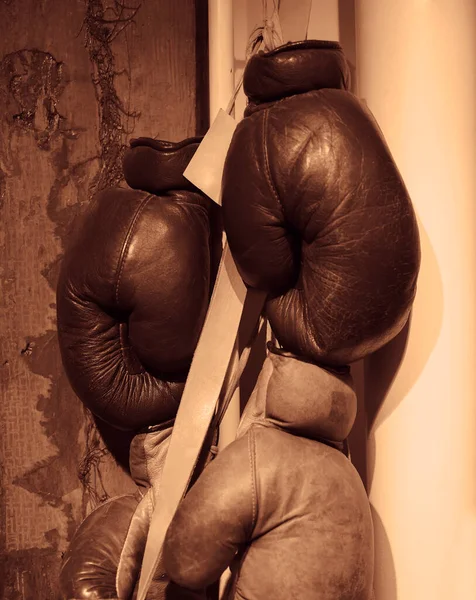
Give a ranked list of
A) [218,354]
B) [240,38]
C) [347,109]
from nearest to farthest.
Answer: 1. [347,109]
2. [218,354]
3. [240,38]

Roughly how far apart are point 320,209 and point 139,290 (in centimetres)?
28

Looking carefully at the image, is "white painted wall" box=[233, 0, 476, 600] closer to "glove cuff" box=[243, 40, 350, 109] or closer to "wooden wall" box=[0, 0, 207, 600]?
"glove cuff" box=[243, 40, 350, 109]

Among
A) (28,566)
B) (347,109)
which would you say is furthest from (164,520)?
(347,109)

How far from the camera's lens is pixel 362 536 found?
815 mm

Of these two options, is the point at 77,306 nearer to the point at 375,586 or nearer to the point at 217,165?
the point at 217,165

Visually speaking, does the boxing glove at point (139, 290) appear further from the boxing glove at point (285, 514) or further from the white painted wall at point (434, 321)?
the white painted wall at point (434, 321)

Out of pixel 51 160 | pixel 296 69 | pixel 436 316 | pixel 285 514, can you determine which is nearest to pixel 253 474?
pixel 285 514

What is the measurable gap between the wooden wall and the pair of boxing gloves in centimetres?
19

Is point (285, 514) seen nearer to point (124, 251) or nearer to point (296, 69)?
point (124, 251)

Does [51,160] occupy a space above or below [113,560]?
above

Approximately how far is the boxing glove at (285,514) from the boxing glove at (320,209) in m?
0.08

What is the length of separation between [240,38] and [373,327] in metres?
0.54

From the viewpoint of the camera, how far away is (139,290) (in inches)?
35.9

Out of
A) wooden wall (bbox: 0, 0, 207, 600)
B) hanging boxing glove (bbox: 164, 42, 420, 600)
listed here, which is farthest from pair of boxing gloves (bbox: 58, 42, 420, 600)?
wooden wall (bbox: 0, 0, 207, 600)
